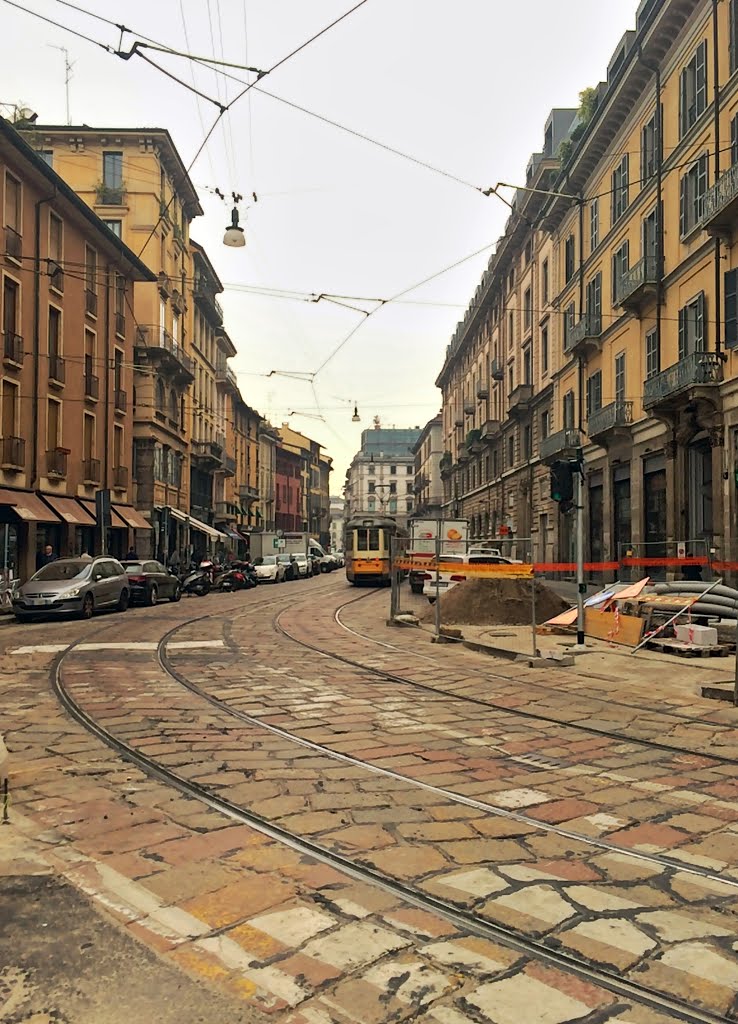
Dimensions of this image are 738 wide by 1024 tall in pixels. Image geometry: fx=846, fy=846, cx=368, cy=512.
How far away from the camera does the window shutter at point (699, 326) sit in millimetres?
22359

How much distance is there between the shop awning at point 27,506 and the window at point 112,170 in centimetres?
1897

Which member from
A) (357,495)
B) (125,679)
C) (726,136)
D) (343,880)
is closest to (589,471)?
(726,136)

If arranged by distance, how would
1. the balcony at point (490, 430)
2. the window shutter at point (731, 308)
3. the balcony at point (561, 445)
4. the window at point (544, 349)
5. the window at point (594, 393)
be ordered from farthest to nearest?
the balcony at point (490, 430) → the window at point (544, 349) → the balcony at point (561, 445) → the window at point (594, 393) → the window shutter at point (731, 308)

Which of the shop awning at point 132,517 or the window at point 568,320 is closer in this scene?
the shop awning at point 132,517

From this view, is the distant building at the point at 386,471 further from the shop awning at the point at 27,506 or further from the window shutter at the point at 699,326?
the window shutter at the point at 699,326

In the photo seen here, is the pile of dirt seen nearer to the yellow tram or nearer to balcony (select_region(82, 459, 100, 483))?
the yellow tram

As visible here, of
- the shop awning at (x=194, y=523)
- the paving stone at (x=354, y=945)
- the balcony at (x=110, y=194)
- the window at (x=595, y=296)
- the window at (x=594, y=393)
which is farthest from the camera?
the shop awning at (x=194, y=523)

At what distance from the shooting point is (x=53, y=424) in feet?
98.3

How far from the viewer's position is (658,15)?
78.0ft

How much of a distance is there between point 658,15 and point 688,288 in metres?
7.78

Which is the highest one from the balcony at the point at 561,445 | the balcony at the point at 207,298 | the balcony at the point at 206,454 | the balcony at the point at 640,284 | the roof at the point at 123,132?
the roof at the point at 123,132

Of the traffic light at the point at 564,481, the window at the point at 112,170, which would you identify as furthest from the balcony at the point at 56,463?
the traffic light at the point at 564,481

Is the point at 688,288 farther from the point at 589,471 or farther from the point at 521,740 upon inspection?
the point at 521,740

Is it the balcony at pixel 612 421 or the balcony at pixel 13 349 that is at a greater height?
the balcony at pixel 13 349
